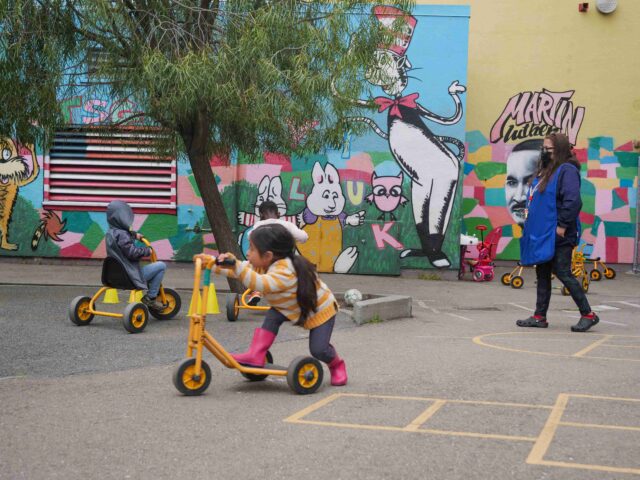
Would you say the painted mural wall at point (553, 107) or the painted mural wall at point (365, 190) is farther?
the painted mural wall at point (553, 107)

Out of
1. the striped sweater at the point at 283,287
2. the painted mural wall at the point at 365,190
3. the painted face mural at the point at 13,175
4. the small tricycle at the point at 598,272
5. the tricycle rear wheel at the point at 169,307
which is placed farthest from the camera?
the small tricycle at the point at 598,272

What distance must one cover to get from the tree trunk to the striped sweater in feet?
20.7

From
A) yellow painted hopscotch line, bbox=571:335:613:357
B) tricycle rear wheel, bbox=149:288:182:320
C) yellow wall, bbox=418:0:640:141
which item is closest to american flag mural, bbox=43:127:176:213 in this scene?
yellow wall, bbox=418:0:640:141

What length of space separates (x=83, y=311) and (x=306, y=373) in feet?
14.7

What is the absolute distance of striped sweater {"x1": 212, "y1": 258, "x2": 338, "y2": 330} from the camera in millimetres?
5891

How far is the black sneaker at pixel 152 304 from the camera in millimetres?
10195

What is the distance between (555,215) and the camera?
969 cm

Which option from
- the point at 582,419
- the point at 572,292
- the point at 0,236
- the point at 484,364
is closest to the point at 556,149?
the point at 572,292

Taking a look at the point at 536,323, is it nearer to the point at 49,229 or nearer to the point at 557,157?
the point at 557,157

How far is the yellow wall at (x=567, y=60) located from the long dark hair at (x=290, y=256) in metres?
15.1

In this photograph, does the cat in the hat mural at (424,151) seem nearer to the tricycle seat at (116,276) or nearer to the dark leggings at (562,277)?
the dark leggings at (562,277)

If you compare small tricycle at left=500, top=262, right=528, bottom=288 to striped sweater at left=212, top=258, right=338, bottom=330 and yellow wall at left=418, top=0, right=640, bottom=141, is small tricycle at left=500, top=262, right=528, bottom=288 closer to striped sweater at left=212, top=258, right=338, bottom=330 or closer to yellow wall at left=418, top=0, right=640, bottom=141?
yellow wall at left=418, top=0, right=640, bottom=141

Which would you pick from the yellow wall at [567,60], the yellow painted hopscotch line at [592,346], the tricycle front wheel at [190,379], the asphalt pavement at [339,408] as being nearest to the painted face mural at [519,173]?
the yellow wall at [567,60]

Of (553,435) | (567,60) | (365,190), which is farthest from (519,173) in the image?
(553,435)
